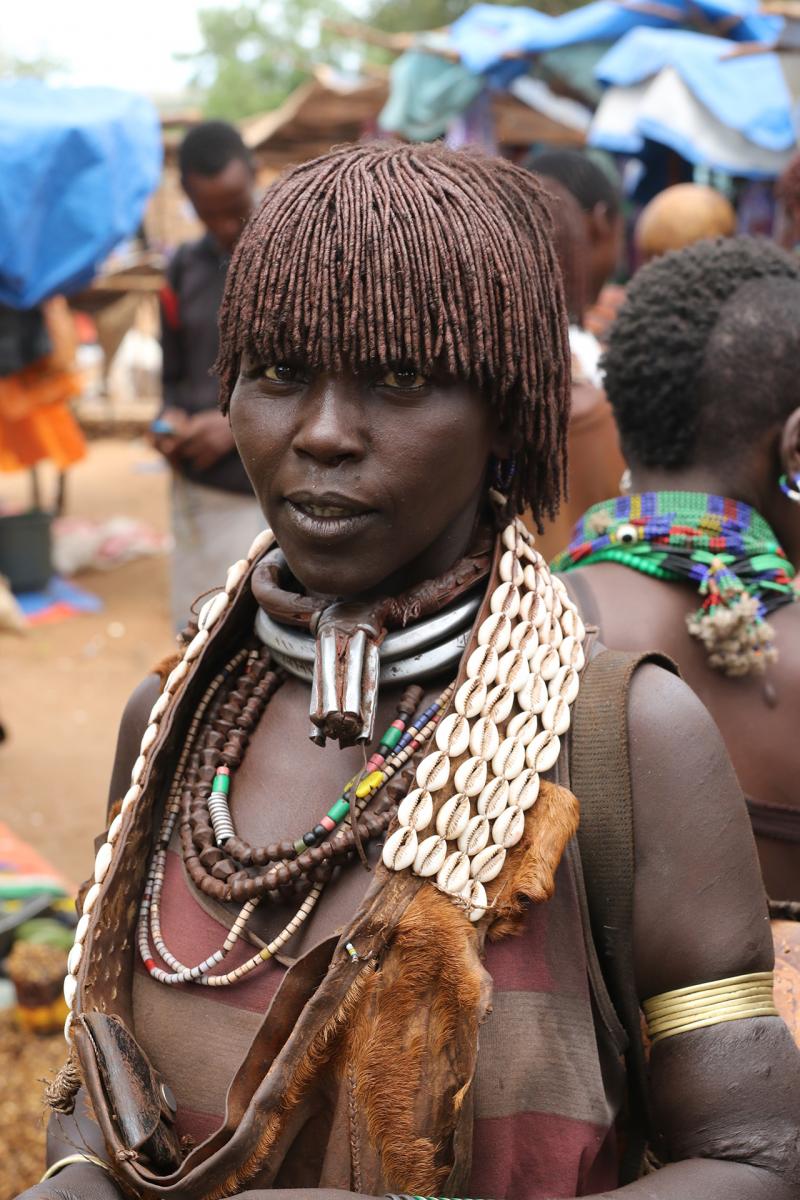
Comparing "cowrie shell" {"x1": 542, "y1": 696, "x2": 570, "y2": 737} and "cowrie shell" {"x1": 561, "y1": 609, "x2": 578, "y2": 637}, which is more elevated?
"cowrie shell" {"x1": 561, "y1": 609, "x2": 578, "y2": 637}

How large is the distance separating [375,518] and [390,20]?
929 inches

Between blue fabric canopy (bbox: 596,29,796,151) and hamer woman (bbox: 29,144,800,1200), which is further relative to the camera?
blue fabric canopy (bbox: 596,29,796,151)

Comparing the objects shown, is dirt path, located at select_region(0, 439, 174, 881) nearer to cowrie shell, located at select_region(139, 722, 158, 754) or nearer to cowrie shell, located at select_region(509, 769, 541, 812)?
cowrie shell, located at select_region(139, 722, 158, 754)

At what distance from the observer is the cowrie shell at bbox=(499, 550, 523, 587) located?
151 centimetres

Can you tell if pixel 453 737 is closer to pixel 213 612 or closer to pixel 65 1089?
pixel 213 612

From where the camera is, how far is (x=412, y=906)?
53.0 inches

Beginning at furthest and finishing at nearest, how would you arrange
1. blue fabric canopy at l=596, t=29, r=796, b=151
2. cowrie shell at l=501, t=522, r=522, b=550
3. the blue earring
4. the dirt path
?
blue fabric canopy at l=596, t=29, r=796, b=151 < the dirt path < the blue earring < cowrie shell at l=501, t=522, r=522, b=550

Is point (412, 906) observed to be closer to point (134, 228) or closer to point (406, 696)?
point (406, 696)

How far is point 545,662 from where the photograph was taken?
147cm

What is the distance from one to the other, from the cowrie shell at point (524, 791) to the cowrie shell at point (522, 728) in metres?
0.04

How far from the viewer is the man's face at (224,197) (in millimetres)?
5434

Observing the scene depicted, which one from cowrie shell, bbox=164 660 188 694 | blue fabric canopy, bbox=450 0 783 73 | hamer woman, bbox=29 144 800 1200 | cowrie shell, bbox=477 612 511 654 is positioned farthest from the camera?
blue fabric canopy, bbox=450 0 783 73

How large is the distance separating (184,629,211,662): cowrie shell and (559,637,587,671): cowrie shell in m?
0.48

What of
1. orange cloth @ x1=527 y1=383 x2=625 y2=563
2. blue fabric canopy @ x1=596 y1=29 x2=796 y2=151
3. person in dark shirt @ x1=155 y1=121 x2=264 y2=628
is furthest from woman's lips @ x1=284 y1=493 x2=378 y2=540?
blue fabric canopy @ x1=596 y1=29 x2=796 y2=151
